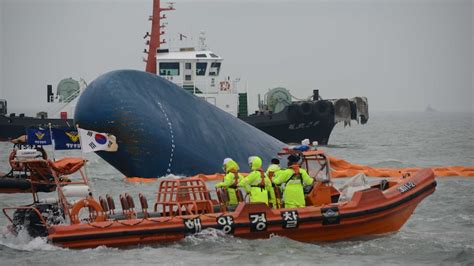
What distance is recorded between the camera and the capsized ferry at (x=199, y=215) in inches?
647

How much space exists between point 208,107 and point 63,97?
86.8 ft

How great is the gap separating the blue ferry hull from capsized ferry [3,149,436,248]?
919 centimetres

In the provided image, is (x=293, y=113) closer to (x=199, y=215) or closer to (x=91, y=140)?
(x=91, y=140)

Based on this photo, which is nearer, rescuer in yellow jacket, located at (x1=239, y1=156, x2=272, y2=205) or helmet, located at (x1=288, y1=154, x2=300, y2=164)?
rescuer in yellow jacket, located at (x1=239, y1=156, x2=272, y2=205)

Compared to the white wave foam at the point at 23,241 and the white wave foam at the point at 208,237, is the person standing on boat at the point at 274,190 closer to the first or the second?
the white wave foam at the point at 208,237

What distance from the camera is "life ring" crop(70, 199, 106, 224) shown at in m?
16.7

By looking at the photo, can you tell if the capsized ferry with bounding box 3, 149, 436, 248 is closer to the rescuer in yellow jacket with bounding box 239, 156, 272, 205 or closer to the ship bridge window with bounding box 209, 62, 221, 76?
the rescuer in yellow jacket with bounding box 239, 156, 272, 205

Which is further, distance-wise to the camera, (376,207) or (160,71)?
(160,71)

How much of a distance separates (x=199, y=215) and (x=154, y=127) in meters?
11.1

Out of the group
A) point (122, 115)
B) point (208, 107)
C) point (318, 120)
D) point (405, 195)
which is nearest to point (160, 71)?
point (318, 120)

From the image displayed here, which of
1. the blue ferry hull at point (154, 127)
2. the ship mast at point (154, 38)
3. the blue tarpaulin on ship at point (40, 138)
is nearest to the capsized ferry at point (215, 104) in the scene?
the ship mast at point (154, 38)

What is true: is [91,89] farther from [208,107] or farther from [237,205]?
[237,205]

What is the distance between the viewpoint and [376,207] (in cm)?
1791

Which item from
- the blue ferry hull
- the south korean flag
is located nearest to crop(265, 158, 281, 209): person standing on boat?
the south korean flag
